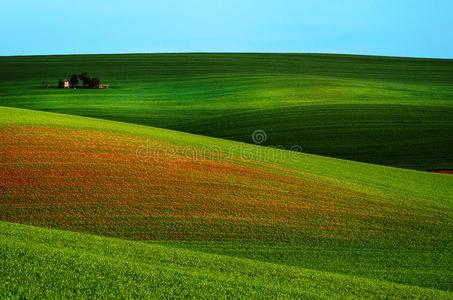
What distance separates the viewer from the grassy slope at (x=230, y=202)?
15.3m

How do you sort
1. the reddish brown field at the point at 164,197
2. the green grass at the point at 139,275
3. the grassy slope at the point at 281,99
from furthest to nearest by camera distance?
the grassy slope at the point at 281,99, the reddish brown field at the point at 164,197, the green grass at the point at 139,275

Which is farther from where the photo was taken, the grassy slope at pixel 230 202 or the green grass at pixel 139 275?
the grassy slope at pixel 230 202

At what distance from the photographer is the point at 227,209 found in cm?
1797

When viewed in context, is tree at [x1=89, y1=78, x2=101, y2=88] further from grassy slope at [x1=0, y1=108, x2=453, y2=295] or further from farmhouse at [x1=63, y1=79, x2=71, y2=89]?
grassy slope at [x1=0, y1=108, x2=453, y2=295]

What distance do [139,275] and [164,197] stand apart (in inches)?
334

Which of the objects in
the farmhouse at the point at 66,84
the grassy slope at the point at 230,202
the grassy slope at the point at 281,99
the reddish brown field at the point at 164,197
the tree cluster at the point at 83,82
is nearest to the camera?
the grassy slope at the point at 230,202

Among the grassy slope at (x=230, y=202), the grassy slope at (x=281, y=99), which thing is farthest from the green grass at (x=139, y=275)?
the grassy slope at (x=281, y=99)

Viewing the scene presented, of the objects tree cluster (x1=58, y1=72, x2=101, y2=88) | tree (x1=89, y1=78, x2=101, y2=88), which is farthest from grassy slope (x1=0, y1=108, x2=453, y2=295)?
tree cluster (x1=58, y1=72, x2=101, y2=88)

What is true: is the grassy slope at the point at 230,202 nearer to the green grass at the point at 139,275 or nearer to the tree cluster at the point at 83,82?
the green grass at the point at 139,275

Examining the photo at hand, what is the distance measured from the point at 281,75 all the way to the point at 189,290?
5702 cm

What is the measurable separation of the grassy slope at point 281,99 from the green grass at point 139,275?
22338 mm

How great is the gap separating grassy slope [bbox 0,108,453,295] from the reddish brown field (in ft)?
0.10

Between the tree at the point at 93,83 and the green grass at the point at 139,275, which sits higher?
the tree at the point at 93,83

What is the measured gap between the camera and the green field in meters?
10.4
